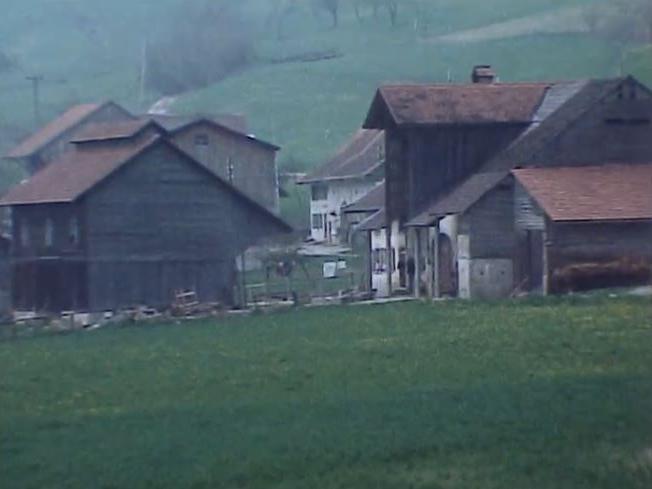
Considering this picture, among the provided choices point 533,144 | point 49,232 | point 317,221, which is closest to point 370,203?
point 317,221

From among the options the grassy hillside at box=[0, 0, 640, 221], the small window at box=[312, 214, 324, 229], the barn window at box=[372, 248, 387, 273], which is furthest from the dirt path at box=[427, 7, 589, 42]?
the small window at box=[312, 214, 324, 229]

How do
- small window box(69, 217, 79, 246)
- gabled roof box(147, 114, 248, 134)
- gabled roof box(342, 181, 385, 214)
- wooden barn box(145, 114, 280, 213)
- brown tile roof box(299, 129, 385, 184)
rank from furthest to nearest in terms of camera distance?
brown tile roof box(299, 129, 385, 184) < gabled roof box(147, 114, 248, 134) < wooden barn box(145, 114, 280, 213) < gabled roof box(342, 181, 385, 214) < small window box(69, 217, 79, 246)

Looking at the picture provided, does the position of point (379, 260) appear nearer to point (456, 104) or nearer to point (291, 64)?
point (456, 104)

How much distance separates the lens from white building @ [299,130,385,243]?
284 feet

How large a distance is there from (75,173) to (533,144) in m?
15.9

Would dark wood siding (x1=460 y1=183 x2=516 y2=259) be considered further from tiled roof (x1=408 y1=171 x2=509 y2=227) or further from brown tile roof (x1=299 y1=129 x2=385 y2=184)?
brown tile roof (x1=299 y1=129 x2=385 y2=184)

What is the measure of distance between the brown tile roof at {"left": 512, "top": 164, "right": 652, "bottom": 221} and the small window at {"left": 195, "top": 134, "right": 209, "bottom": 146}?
1159 inches

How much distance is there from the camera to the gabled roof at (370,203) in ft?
246

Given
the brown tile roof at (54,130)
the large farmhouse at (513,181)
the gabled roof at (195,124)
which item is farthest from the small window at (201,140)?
the large farmhouse at (513,181)

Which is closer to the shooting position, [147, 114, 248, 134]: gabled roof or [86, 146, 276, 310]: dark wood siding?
[86, 146, 276, 310]: dark wood siding

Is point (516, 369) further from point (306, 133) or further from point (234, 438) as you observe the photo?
point (306, 133)

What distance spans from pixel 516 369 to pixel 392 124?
3524 centimetres

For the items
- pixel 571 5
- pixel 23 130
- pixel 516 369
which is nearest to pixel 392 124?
pixel 571 5

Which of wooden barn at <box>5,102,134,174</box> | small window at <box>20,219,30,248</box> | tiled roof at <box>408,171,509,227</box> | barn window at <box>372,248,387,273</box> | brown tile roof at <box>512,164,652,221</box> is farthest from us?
wooden barn at <box>5,102,134,174</box>
